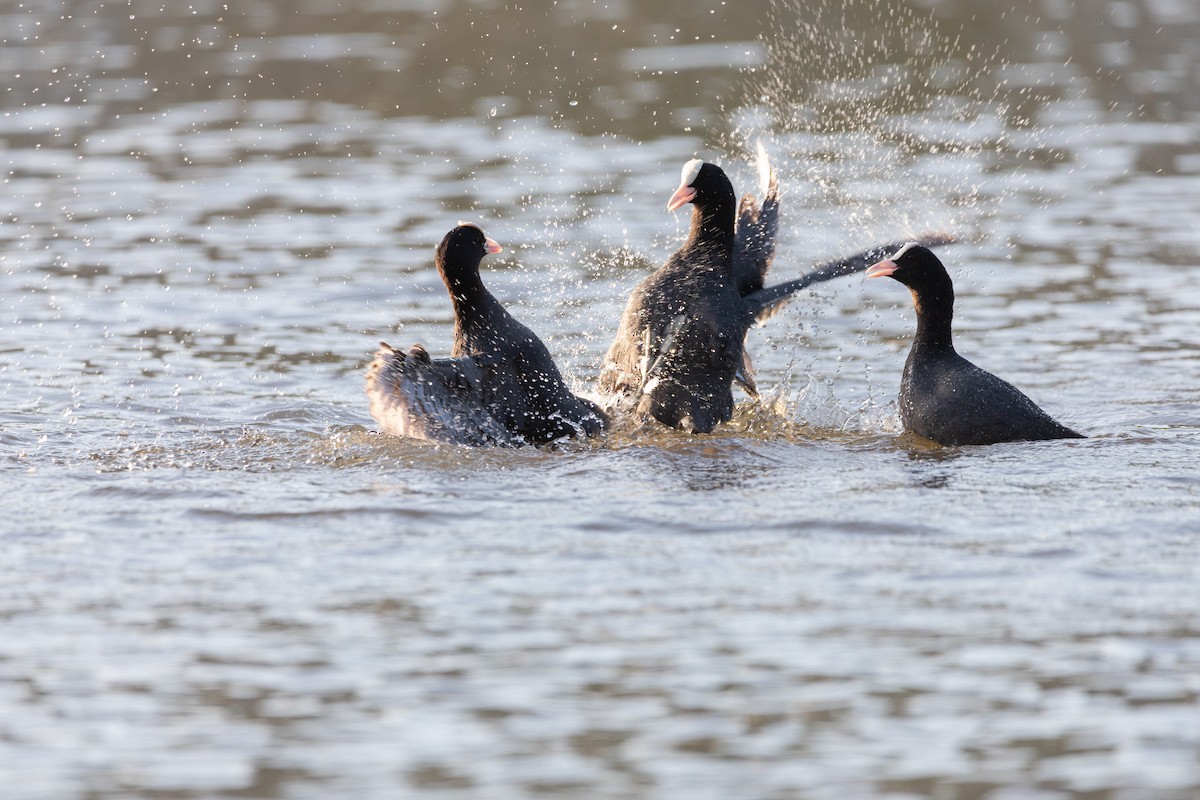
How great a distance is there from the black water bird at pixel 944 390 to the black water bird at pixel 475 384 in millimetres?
1611

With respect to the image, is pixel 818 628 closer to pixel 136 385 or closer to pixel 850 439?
pixel 850 439

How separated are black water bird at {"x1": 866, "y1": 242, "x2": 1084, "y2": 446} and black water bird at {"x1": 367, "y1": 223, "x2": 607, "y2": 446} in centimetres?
161

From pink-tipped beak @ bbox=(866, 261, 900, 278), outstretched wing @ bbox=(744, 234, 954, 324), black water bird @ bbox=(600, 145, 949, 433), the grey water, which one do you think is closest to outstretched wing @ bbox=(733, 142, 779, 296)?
black water bird @ bbox=(600, 145, 949, 433)

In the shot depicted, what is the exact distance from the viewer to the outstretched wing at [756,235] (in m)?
9.31

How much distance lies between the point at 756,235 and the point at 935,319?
163 cm

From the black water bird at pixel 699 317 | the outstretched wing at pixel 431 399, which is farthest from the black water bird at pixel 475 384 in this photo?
the black water bird at pixel 699 317

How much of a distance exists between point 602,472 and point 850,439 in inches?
61.1

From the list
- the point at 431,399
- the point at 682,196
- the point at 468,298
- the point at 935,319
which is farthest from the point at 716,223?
the point at 431,399

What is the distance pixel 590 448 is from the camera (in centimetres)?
792

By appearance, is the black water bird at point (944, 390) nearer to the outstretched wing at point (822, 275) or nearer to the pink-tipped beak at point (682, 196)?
the outstretched wing at point (822, 275)

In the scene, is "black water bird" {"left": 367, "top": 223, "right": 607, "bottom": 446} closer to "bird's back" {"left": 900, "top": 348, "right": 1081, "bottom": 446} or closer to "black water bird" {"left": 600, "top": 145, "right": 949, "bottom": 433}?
"black water bird" {"left": 600, "top": 145, "right": 949, "bottom": 433}

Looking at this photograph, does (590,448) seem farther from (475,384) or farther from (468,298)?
(468,298)

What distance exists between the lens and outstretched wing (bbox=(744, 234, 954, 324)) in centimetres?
896

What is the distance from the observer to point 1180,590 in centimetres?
534
